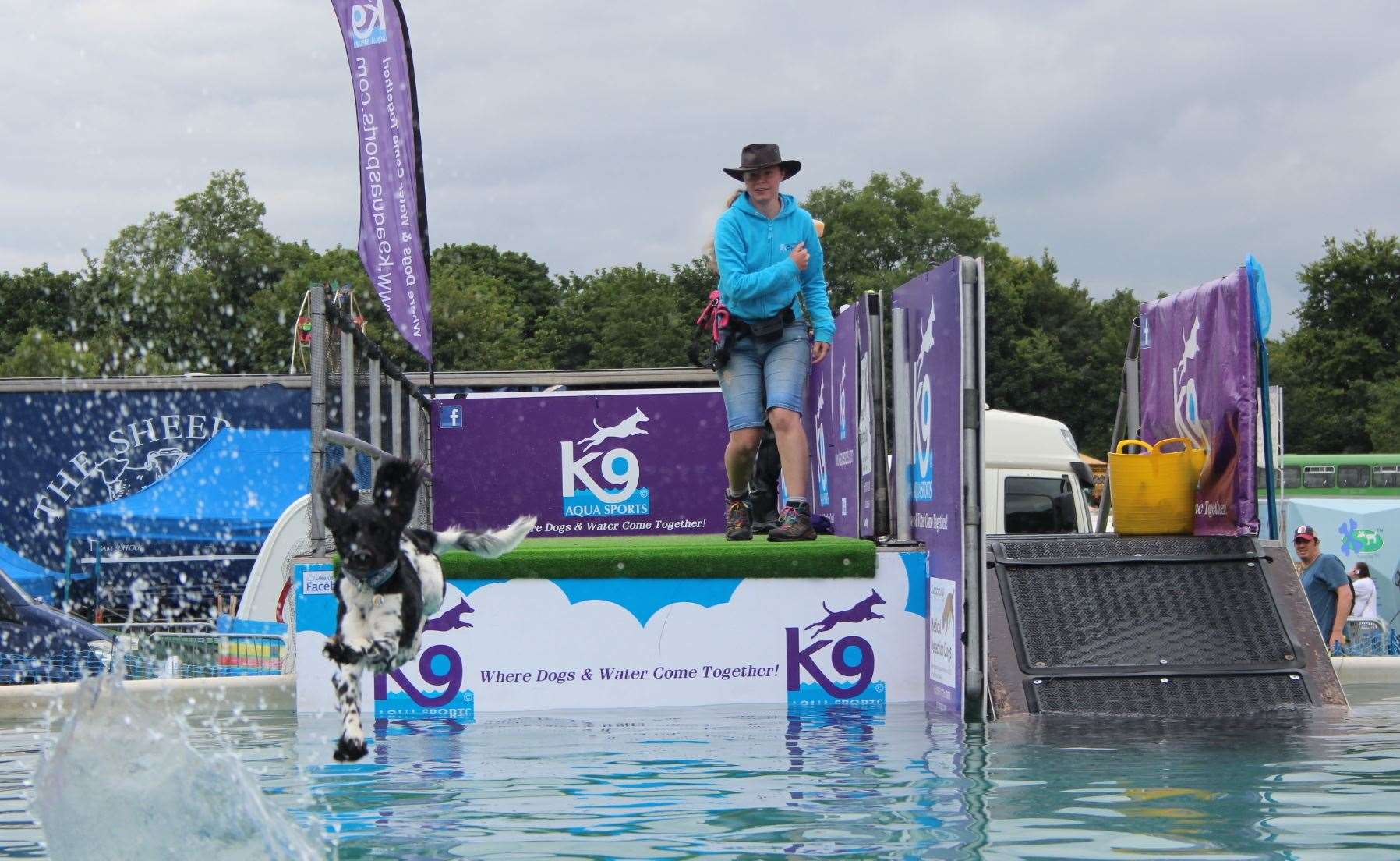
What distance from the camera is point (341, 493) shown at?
12.8 ft

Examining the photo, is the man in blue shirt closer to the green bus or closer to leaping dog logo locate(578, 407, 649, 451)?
leaping dog logo locate(578, 407, 649, 451)

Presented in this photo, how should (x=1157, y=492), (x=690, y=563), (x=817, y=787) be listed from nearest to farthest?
(x=817, y=787), (x=690, y=563), (x=1157, y=492)

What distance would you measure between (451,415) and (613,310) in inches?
1809

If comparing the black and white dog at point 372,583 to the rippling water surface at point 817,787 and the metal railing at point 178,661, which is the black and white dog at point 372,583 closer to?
the rippling water surface at point 817,787

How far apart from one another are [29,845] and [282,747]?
79.5 inches

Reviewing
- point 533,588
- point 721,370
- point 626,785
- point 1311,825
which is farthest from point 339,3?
point 1311,825

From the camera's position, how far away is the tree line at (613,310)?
47.5 meters

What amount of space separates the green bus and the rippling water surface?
26.1 meters

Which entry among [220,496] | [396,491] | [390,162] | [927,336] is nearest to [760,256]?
[927,336]

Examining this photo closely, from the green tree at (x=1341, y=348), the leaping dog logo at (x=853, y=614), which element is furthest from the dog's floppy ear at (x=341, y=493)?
the green tree at (x=1341, y=348)

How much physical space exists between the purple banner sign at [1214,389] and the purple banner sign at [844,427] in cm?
177

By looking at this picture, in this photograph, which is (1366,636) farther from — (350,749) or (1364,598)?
(350,749)

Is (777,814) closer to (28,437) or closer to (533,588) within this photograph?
(533,588)

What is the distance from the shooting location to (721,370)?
26.5 feet
